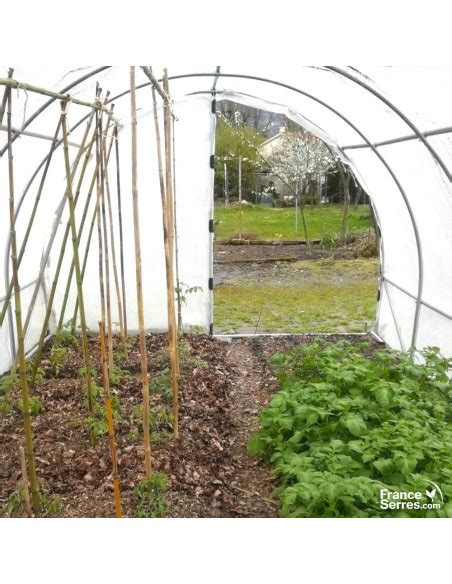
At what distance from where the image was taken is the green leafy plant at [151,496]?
2865mm

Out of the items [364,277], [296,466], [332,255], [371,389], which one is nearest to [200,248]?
[371,389]

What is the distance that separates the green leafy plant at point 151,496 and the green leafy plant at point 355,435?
2.15ft

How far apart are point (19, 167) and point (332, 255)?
26.3ft

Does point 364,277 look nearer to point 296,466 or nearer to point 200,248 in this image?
point 200,248

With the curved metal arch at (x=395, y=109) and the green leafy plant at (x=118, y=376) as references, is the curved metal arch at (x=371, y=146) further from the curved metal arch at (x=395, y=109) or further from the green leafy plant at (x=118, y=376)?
the green leafy plant at (x=118, y=376)

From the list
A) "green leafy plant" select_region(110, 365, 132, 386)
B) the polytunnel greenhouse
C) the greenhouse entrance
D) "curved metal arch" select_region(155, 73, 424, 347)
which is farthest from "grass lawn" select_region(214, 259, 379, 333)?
"green leafy plant" select_region(110, 365, 132, 386)

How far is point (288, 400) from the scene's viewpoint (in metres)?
3.65

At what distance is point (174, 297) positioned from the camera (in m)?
4.66

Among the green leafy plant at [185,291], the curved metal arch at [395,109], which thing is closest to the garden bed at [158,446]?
the green leafy plant at [185,291]

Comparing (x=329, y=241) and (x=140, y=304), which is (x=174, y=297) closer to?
(x=140, y=304)

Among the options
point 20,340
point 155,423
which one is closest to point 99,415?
point 155,423

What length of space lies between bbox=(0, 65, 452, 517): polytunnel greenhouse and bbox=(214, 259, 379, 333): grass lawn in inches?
23.4

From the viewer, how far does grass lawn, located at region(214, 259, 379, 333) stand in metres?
7.21

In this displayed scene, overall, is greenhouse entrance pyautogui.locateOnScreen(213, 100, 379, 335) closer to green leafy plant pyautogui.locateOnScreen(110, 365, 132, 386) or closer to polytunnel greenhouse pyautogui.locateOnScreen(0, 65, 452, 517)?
polytunnel greenhouse pyautogui.locateOnScreen(0, 65, 452, 517)
